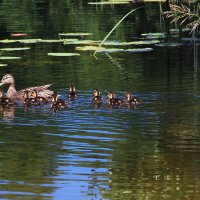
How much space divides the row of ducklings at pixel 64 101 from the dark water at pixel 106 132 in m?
0.13

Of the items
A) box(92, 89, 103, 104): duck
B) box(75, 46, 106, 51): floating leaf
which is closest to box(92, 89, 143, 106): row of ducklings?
box(92, 89, 103, 104): duck

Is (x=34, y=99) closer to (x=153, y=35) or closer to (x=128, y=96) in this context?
(x=128, y=96)

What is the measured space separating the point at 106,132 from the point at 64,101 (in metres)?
2.06

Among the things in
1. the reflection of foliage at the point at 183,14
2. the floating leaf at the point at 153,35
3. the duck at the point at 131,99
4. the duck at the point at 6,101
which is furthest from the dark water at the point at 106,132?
the reflection of foliage at the point at 183,14

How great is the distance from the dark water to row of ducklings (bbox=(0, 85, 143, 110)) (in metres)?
0.13

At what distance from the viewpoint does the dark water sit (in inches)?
335

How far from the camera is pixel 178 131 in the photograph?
436 inches

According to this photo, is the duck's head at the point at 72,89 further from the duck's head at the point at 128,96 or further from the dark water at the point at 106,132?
the duck's head at the point at 128,96

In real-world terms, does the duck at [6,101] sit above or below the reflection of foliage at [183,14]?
below

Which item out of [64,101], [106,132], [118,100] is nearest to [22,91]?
[64,101]

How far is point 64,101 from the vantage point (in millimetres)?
12969

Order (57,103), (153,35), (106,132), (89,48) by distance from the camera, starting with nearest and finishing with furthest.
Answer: (106,132) < (57,103) < (89,48) < (153,35)

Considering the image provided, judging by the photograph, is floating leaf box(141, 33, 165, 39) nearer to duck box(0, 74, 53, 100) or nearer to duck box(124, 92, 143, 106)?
duck box(0, 74, 53, 100)

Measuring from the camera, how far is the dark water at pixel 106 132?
335 inches
